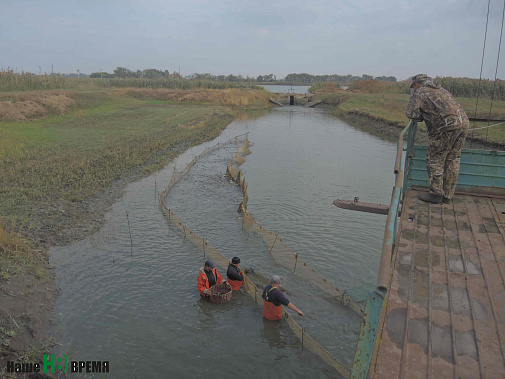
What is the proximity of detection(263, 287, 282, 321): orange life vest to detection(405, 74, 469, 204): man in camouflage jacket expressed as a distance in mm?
3343

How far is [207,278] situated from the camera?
8.87m

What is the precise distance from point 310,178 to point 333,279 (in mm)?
9829

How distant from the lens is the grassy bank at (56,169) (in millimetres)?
8078

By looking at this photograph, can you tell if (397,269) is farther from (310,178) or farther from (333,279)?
(310,178)

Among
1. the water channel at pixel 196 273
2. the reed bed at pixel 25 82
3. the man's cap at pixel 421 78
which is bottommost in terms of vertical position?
the water channel at pixel 196 273

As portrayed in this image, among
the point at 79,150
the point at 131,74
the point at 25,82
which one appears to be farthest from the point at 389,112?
the point at 131,74

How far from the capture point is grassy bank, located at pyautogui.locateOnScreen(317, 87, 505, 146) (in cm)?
2646

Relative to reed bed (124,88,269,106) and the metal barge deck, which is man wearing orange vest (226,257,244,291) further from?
reed bed (124,88,269,106)

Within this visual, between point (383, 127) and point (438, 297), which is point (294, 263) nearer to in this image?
point (438, 297)

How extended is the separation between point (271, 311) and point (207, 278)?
1.73 metres

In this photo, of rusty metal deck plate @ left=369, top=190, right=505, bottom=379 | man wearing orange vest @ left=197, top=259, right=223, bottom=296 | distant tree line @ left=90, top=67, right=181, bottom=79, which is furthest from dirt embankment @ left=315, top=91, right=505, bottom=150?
distant tree line @ left=90, top=67, right=181, bottom=79

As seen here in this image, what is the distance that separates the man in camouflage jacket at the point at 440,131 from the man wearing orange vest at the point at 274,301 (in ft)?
9.89

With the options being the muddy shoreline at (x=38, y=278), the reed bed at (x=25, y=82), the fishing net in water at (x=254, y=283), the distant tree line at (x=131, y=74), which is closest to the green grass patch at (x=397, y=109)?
the fishing net in water at (x=254, y=283)

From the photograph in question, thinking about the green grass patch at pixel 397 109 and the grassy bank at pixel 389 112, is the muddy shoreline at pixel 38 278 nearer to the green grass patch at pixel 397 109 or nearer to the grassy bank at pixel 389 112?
the grassy bank at pixel 389 112
